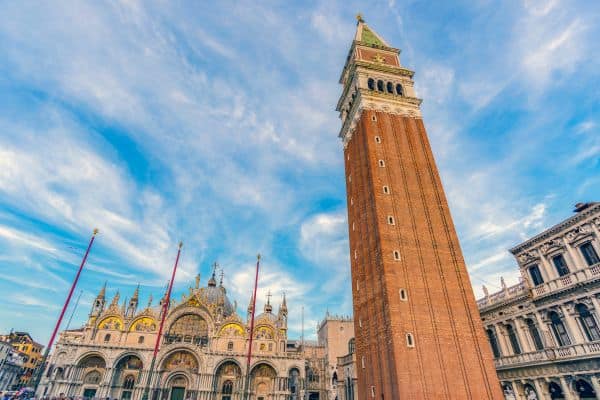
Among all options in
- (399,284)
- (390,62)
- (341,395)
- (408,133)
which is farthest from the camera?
(390,62)

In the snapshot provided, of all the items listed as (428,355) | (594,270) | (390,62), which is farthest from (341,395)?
(390,62)

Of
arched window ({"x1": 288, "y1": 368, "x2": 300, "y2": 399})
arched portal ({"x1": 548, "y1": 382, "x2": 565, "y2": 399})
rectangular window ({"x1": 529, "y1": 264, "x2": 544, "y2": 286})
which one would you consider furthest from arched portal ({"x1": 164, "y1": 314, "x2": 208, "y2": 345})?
rectangular window ({"x1": 529, "y1": 264, "x2": 544, "y2": 286})

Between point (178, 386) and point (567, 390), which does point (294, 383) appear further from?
point (567, 390)

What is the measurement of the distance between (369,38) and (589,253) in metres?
39.7

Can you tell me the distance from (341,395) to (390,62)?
45854mm

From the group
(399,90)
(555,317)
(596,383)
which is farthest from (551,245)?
(399,90)

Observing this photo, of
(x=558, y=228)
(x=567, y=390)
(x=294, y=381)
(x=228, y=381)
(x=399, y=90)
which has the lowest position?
(x=567, y=390)

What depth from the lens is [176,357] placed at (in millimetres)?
45531

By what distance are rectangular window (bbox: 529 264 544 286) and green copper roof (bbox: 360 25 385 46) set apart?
35.1 metres

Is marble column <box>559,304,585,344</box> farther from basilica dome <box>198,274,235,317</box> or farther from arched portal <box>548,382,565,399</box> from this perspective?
basilica dome <box>198,274,235,317</box>

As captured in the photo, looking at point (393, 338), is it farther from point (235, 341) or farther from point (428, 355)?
point (235, 341)

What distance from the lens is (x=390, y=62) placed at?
4675 centimetres

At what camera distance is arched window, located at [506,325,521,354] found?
99.1ft

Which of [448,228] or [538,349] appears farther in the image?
[448,228]
